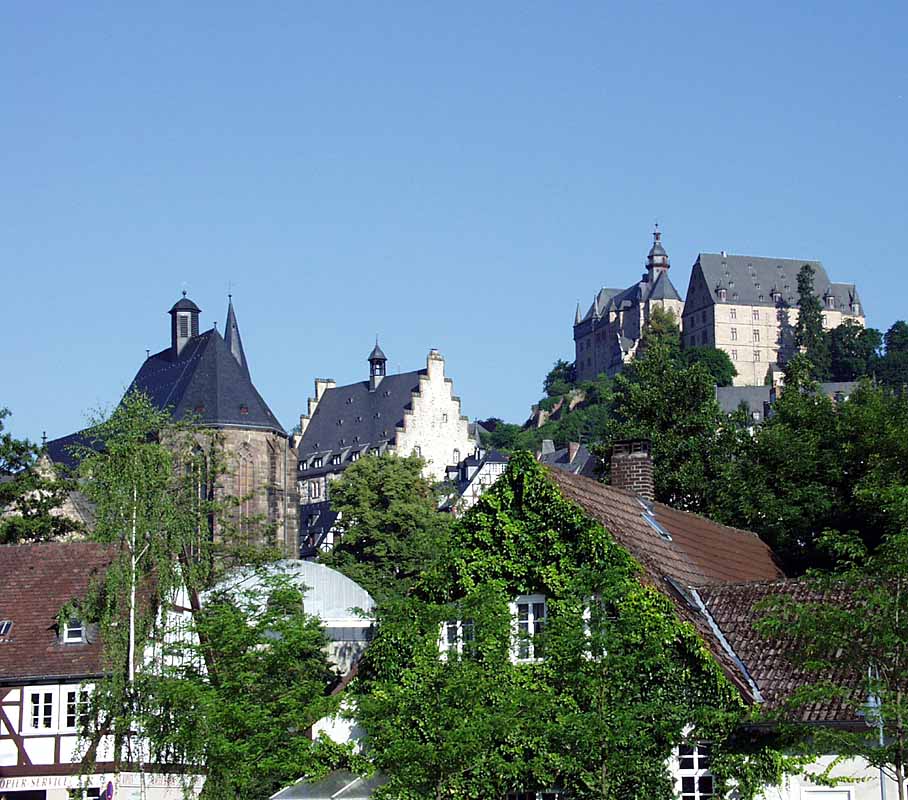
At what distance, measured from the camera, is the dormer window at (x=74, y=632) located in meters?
38.7

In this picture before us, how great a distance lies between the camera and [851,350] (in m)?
194

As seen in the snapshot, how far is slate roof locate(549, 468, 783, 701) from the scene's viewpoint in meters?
26.9

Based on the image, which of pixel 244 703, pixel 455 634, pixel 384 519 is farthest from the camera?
pixel 384 519

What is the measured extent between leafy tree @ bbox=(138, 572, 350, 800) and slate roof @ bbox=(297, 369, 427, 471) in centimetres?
11699

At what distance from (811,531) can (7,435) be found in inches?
1221

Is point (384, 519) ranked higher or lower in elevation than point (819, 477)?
higher

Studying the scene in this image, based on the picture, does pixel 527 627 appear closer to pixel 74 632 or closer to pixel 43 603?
pixel 74 632

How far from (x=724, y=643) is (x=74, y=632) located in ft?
59.5

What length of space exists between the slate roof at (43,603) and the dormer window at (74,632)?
6.0 inches

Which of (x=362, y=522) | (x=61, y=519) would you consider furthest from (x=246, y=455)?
(x=61, y=519)

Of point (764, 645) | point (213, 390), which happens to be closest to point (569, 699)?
point (764, 645)

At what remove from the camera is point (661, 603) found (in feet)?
84.7

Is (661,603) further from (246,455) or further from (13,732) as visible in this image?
(246,455)

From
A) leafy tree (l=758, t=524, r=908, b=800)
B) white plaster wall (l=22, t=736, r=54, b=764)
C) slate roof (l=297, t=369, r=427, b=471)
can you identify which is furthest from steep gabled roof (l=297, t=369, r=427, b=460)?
leafy tree (l=758, t=524, r=908, b=800)
